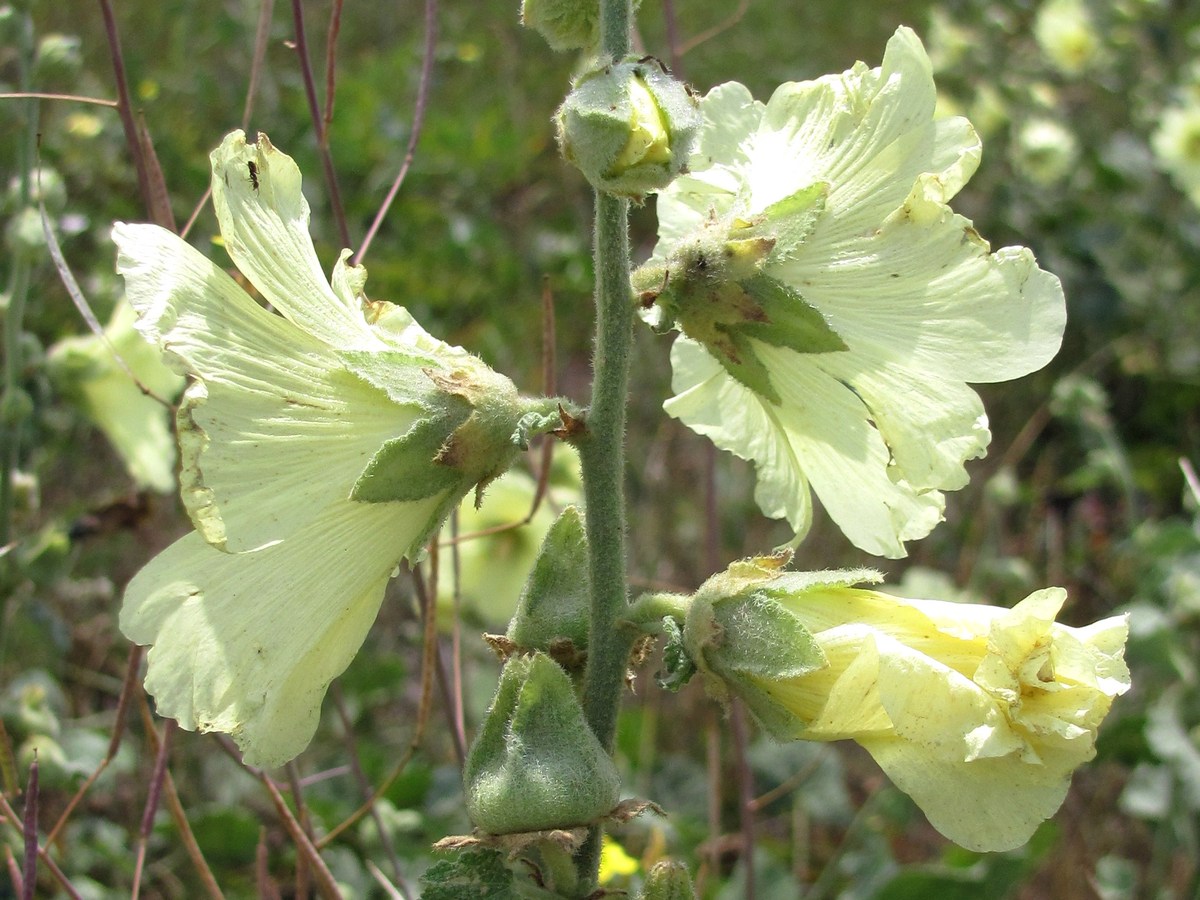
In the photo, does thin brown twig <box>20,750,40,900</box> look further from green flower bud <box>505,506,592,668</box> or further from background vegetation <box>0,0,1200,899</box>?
green flower bud <box>505,506,592,668</box>

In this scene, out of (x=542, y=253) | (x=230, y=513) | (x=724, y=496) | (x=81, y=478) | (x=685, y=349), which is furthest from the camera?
(x=542, y=253)

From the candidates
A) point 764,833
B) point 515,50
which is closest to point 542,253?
point 515,50

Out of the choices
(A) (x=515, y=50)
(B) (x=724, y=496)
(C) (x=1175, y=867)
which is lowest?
(C) (x=1175, y=867)

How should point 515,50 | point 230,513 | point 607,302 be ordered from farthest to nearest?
point 515,50
point 607,302
point 230,513

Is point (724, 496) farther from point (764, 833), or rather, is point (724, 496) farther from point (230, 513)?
point (230, 513)

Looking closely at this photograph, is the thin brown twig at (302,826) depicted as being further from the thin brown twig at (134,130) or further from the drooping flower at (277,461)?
the thin brown twig at (134,130)

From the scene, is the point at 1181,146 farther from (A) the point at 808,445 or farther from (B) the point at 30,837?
(B) the point at 30,837

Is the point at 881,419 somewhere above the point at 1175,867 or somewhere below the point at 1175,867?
above
